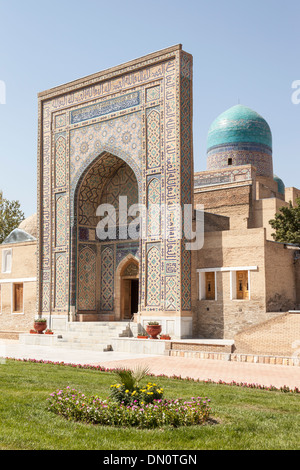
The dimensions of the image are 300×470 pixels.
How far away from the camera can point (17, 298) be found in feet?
68.1

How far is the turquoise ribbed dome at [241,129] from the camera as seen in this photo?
24922 mm

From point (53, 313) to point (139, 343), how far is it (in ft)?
17.5

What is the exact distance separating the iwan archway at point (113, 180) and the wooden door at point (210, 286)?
66 cm

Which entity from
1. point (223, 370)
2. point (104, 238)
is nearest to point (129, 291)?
point (104, 238)

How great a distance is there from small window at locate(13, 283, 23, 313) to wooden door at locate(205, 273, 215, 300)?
8273mm

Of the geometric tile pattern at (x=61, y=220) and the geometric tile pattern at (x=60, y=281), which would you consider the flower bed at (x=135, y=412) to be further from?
the geometric tile pattern at (x=61, y=220)

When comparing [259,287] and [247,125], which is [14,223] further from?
[259,287]

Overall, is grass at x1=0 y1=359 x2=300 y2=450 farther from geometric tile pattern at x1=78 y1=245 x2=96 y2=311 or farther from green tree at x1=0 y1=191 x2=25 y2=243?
green tree at x1=0 y1=191 x2=25 y2=243

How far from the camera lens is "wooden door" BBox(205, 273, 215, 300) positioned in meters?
15.5

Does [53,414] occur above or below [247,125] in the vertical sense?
below

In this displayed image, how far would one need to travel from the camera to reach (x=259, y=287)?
47.0 ft

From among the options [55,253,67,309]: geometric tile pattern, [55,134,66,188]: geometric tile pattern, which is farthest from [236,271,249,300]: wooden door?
[55,134,66,188]: geometric tile pattern
